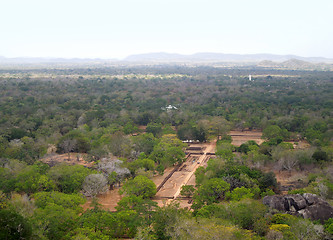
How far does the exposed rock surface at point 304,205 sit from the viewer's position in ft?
60.5

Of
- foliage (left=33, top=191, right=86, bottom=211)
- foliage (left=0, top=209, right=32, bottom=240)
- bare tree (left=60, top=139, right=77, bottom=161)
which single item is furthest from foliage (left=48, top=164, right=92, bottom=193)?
foliage (left=0, top=209, right=32, bottom=240)

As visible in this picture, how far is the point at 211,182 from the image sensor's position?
23.8 metres

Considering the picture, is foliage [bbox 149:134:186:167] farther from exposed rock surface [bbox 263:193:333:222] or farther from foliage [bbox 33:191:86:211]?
exposed rock surface [bbox 263:193:333:222]

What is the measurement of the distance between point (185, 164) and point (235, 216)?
15.9m

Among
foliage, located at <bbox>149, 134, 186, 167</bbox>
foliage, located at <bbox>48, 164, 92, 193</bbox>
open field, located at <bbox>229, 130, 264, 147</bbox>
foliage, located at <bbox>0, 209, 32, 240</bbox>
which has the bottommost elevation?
open field, located at <bbox>229, 130, 264, 147</bbox>

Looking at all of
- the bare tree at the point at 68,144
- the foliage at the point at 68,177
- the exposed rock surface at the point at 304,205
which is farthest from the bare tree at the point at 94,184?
the exposed rock surface at the point at 304,205

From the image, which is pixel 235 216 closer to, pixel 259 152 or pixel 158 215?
pixel 158 215

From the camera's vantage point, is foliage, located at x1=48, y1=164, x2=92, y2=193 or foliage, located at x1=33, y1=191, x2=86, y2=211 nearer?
foliage, located at x1=33, y1=191, x2=86, y2=211

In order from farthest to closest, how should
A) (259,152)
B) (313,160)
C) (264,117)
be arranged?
(264,117) < (259,152) < (313,160)

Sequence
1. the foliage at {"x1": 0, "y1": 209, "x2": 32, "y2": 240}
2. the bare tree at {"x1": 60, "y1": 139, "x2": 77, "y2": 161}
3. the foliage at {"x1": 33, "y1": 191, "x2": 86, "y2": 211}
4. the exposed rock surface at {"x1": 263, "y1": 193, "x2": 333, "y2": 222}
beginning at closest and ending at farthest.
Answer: the foliage at {"x1": 0, "y1": 209, "x2": 32, "y2": 240}, the exposed rock surface at {"x1": 263, "y1": 193, "x2": 333, "y2": 222}, the foliage at {"x1": 33, "y1": 191, "x2": 86, "y2": 211}, the bare tree at {"x1": 60, "y1": 139, "x2": 77, "y2": 161}

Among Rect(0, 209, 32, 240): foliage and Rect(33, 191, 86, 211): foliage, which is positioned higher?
Rect(0, 209, 32, 240): foliage

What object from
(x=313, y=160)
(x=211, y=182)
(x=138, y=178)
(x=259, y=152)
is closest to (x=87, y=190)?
(x=138, y=178)

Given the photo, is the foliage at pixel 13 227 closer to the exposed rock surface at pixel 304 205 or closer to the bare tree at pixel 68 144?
the exposed rock surface at pixel 304 205

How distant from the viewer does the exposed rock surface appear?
18438 mm
